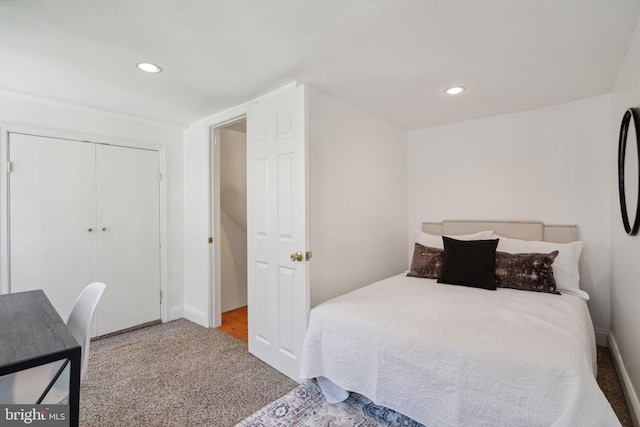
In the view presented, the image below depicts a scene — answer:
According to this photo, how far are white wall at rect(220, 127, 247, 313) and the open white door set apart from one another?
46.2 inches

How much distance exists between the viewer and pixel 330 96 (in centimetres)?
249

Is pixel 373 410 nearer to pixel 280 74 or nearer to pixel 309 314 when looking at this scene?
pixel 309 314

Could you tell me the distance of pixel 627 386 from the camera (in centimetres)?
186

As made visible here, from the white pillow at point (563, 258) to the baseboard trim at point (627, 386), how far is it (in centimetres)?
44

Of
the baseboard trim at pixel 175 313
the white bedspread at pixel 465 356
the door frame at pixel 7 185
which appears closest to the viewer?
the white bedspread at pixel 465 356

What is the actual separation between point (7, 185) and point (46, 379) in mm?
2026

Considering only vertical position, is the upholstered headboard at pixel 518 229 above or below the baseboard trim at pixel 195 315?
above

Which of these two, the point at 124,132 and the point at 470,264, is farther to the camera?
the point at 124,132

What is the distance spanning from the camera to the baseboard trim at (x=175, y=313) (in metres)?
3.34

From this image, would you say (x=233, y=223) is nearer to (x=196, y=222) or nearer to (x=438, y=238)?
(x=196, y=222)

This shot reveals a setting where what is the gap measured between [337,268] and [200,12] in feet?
6.48

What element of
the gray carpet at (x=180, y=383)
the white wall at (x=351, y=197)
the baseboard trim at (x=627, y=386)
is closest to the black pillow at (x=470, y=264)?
the white wall at (x=351, y=197)

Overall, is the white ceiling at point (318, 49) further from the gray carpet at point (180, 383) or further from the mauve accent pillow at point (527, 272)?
the gray carpet at point (180, 383)

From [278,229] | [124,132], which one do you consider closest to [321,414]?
[278,229]
